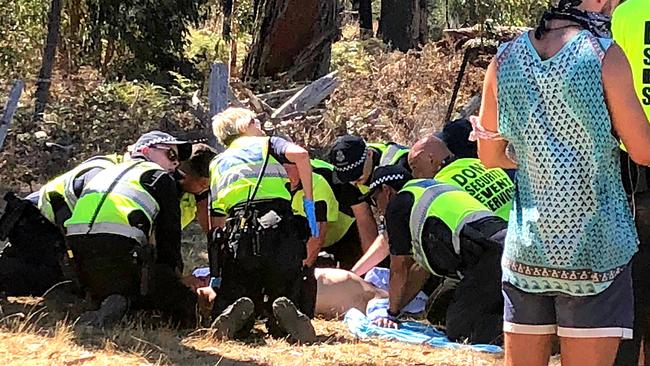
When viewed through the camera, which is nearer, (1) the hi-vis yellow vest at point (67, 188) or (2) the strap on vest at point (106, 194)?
(2) the strap on vest at point (106, 194)

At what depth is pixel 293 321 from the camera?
5438 mm

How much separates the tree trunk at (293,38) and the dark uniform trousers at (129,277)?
7823 mm

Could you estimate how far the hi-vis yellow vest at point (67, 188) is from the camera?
19.1ft

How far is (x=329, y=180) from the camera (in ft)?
22.6

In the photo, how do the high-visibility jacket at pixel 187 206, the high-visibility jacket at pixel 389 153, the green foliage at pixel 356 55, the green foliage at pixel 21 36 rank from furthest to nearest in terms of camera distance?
the green foliage at pixel 21 36 < the green foliage at pixel 356 55 < the high-visibility jacket at pixel 389 153 < the high-visibility jacket at pixel 187 206

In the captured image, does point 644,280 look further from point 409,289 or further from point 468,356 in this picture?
point 409,289

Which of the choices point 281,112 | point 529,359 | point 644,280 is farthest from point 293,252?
point 281,112

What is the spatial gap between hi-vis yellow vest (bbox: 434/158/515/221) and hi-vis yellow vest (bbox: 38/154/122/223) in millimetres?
1842

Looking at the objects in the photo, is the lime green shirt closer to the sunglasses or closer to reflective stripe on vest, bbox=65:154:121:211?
the sunglasses

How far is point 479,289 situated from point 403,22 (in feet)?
43.1

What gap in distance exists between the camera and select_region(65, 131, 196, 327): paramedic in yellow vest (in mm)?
5504

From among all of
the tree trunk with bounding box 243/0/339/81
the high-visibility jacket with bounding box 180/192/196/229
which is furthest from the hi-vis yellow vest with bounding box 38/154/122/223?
the tree trunk with bounding box 243/0/339/81

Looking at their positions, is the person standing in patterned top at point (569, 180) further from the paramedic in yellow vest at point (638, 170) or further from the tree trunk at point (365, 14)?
the tree trunk at point (365, 14)

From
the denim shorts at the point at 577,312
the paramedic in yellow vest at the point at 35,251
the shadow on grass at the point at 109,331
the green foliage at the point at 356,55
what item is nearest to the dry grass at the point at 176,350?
the shadow on grass at the point at 109,331
